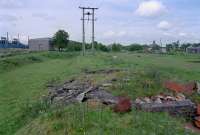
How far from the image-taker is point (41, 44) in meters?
88.5

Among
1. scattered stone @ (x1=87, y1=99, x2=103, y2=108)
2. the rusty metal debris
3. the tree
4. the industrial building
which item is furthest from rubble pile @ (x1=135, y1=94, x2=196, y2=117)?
the industrial building

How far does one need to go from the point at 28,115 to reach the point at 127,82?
Answer: 306 cm

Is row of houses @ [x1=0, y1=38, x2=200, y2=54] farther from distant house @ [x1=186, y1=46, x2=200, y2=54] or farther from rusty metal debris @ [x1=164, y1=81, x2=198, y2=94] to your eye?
rusty metal debris @ [x1=164, y1=81, x2=198, y2=94]

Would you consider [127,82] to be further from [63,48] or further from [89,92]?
[63,48]

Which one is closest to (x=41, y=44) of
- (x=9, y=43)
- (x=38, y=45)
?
(x=38, y=45)

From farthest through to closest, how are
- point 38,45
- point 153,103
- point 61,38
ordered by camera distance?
point 38,45
point 61,38
point 153,103

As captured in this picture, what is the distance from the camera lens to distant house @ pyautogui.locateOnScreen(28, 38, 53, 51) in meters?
84.7

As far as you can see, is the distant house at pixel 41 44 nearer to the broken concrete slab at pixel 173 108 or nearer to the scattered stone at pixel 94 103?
the scattered stone at pixel 94 103

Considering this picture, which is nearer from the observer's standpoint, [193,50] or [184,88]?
[184,88]

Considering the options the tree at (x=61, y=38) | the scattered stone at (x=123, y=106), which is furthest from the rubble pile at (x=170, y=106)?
the tree at (x=61, y=38)

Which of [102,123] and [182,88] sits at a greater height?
[182,88]

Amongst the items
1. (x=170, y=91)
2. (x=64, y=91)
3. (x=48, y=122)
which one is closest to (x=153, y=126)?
(x=48, y=122)

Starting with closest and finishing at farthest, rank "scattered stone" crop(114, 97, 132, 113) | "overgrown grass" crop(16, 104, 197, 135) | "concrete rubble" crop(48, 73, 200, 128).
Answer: "overgrown grass" crop(16, 104, 197, 135), "scattered stone" crop(114, 97, 132, 113), "concrete rubble" crop(48, 73, 200, 128)

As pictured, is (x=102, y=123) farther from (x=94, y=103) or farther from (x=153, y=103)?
(x=153, y=103)
